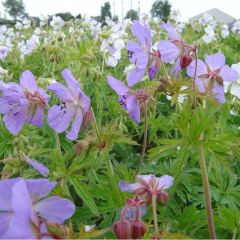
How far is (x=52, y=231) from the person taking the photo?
0.67 metres

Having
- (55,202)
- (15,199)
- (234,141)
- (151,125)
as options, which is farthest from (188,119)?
(151,125)

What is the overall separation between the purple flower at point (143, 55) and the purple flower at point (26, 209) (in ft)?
2.32

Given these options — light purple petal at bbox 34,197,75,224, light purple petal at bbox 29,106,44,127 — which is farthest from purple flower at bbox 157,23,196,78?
light purple petal at bbox 34,197,75,224

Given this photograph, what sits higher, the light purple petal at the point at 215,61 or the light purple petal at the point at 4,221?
the light purple petal at the point at 215,61

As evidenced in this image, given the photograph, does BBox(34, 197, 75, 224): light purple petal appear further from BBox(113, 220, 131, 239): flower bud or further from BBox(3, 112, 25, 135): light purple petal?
BBox(3, 112, 25, 135): light purple petal

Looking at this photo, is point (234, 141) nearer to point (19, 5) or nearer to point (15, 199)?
point (15, 199)

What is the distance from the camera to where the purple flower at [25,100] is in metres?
1.27

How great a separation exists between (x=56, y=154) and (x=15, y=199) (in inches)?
23.4

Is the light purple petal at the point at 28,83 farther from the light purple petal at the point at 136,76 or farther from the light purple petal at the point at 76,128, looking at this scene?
the light purple petal at the point at 136,76

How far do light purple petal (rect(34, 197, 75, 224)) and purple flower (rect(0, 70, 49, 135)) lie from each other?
54cm

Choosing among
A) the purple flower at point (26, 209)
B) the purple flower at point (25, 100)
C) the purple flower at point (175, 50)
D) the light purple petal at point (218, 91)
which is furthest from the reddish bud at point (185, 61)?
the purple flower at point (26, 209)

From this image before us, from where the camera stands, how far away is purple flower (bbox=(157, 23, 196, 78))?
4.36 feet

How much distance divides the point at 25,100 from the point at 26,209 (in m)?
0.66

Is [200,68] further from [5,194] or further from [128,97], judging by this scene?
[5,194]
